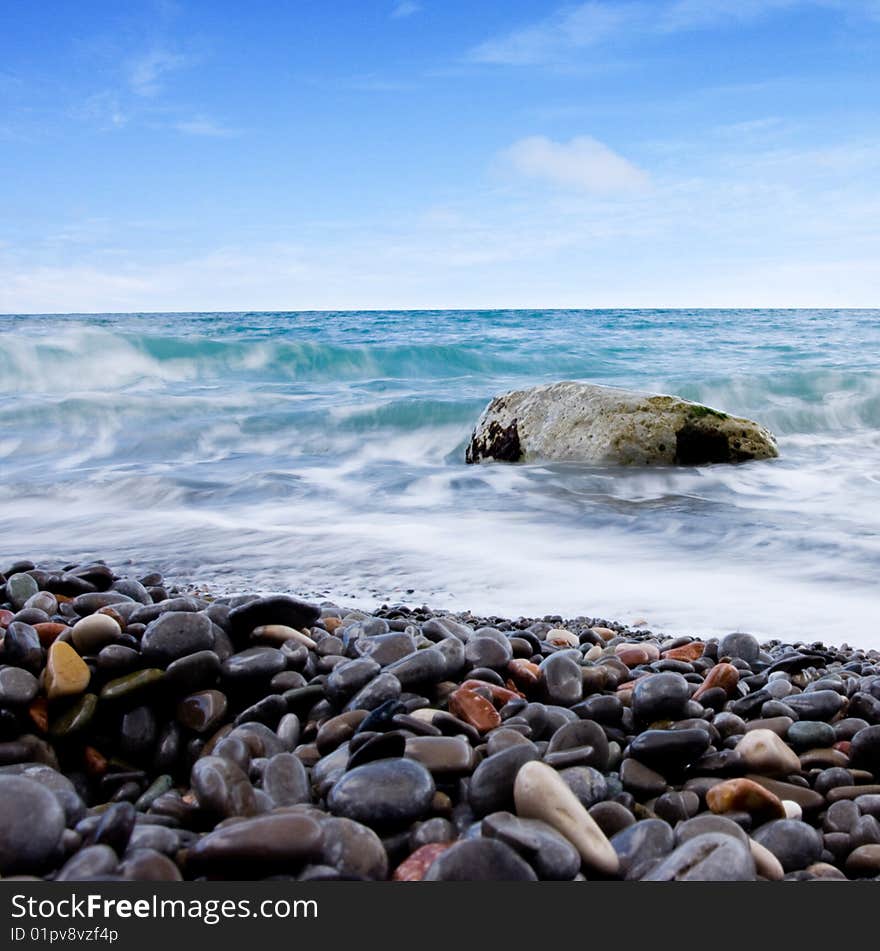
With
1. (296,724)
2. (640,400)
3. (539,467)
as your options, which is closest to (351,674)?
(296,724)

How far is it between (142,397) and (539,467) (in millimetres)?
6773

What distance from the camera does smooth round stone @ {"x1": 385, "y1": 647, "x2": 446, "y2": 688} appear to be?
1919mm

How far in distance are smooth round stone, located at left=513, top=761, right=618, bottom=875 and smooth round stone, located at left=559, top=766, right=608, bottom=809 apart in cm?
10

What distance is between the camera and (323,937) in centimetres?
119

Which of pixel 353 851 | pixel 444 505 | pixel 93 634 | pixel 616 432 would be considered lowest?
pixel 444 505

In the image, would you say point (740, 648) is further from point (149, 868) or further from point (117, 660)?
point (149, 868)

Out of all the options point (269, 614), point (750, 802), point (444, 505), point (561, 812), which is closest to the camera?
point (561, 812)

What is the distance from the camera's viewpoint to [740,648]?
8.04ft

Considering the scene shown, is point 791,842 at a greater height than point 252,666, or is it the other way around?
point 252,666

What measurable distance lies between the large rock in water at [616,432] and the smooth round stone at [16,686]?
5338 millimetres

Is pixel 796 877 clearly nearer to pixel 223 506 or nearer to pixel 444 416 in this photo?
pixel 223 506

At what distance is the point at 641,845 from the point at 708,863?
0.13 meters

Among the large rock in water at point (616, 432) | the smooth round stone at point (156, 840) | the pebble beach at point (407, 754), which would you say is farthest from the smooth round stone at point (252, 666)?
the large rock in water at point (616, 432)

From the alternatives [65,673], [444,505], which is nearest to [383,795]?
[65,673]
